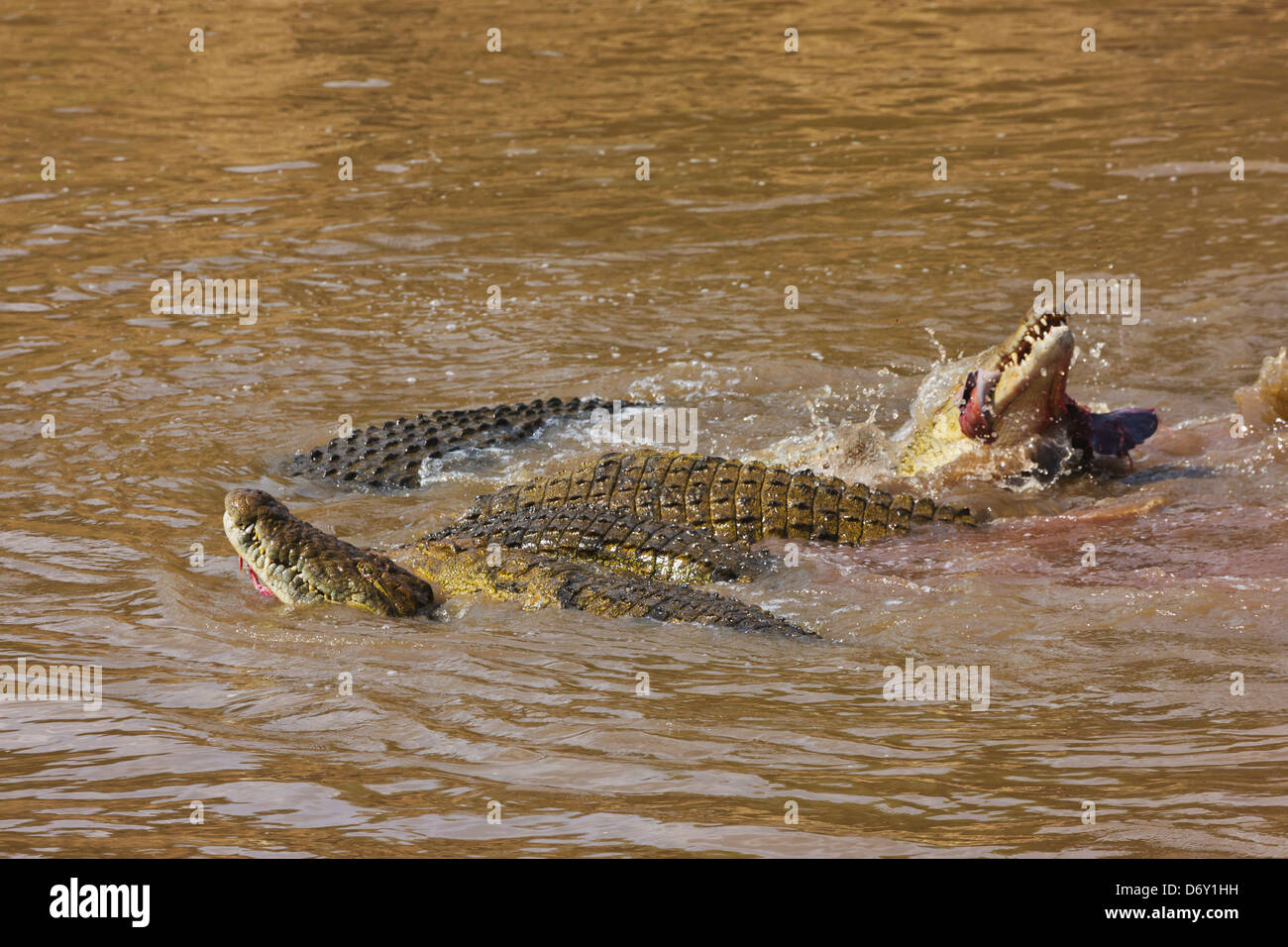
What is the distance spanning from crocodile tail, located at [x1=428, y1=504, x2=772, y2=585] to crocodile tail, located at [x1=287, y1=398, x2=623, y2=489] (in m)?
1.46

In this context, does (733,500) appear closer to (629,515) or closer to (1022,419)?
(629,515)

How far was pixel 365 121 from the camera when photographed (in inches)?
564

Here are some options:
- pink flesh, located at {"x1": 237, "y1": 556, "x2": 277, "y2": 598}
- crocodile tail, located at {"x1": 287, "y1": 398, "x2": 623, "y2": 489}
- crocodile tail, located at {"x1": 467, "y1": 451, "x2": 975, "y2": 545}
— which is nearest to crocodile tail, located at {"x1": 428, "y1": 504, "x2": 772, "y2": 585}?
crocodile tail, located at {"x1": 467, "y1": 451, "x2": 975, "y2": 545}

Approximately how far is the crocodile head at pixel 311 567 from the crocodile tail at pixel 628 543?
1.47 ft

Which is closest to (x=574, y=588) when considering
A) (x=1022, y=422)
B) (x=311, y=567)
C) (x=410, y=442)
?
(x=311, y=567)

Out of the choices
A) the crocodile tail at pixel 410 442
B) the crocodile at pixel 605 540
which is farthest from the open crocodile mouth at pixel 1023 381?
the crocodile tail at pixel 410 442

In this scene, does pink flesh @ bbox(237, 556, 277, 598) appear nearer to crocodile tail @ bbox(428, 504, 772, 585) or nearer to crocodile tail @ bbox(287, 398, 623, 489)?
crocodile tail @ bbox(428, 504, 772, 585)

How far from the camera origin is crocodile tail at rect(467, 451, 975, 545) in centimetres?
637

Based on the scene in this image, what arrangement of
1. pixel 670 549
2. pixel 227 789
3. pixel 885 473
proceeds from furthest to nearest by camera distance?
pixel 885 473 < pixel 670 549 < pixel 227 789

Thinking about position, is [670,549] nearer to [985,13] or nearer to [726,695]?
[726,695]

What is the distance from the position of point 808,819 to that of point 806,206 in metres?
8.86

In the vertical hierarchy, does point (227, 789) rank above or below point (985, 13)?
below

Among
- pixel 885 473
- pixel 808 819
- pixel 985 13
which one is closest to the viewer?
pixel 808 819
